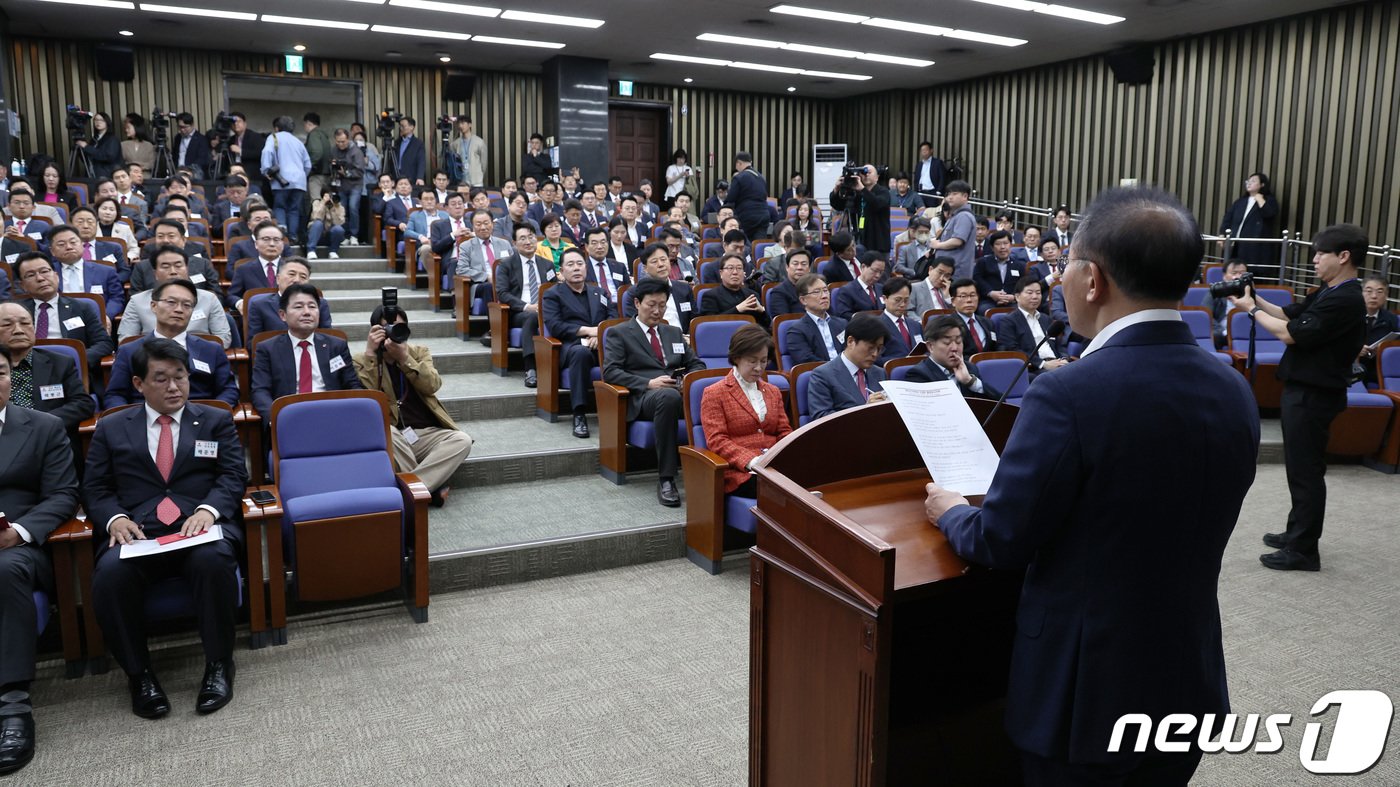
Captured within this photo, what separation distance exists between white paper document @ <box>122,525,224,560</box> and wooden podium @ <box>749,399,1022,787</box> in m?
2.08

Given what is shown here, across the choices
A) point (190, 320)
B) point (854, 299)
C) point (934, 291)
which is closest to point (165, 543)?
point (190, 320)

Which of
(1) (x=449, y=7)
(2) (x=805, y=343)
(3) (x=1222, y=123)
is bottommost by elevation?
(2) (x=805, y=343)

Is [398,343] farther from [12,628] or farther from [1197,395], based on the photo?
[1197,395]

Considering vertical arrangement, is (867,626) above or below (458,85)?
below

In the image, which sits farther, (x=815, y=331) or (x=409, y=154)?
(x=409, y=154)

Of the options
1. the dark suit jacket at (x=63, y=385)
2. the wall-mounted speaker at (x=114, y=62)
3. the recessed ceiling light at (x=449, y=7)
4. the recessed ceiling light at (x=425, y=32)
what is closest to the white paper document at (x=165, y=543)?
the dark suit jacket at (x=63, y=385)

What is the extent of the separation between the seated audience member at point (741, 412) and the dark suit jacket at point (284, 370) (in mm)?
1574

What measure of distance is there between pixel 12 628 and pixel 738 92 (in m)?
13.5

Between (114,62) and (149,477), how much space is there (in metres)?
10.3

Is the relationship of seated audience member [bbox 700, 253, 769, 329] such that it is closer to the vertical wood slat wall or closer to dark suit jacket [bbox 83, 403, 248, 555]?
dark suit jacket [bbox 83, 403, 248, 555]

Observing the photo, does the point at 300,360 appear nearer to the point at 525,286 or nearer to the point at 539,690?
the point at 539,690

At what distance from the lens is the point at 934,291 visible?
6293mm

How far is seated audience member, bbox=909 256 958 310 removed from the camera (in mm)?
6246

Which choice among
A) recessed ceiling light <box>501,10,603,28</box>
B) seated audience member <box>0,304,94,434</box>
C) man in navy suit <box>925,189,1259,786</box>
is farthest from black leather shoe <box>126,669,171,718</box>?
recessed ceiling light <box>501,10,603,28</box>
